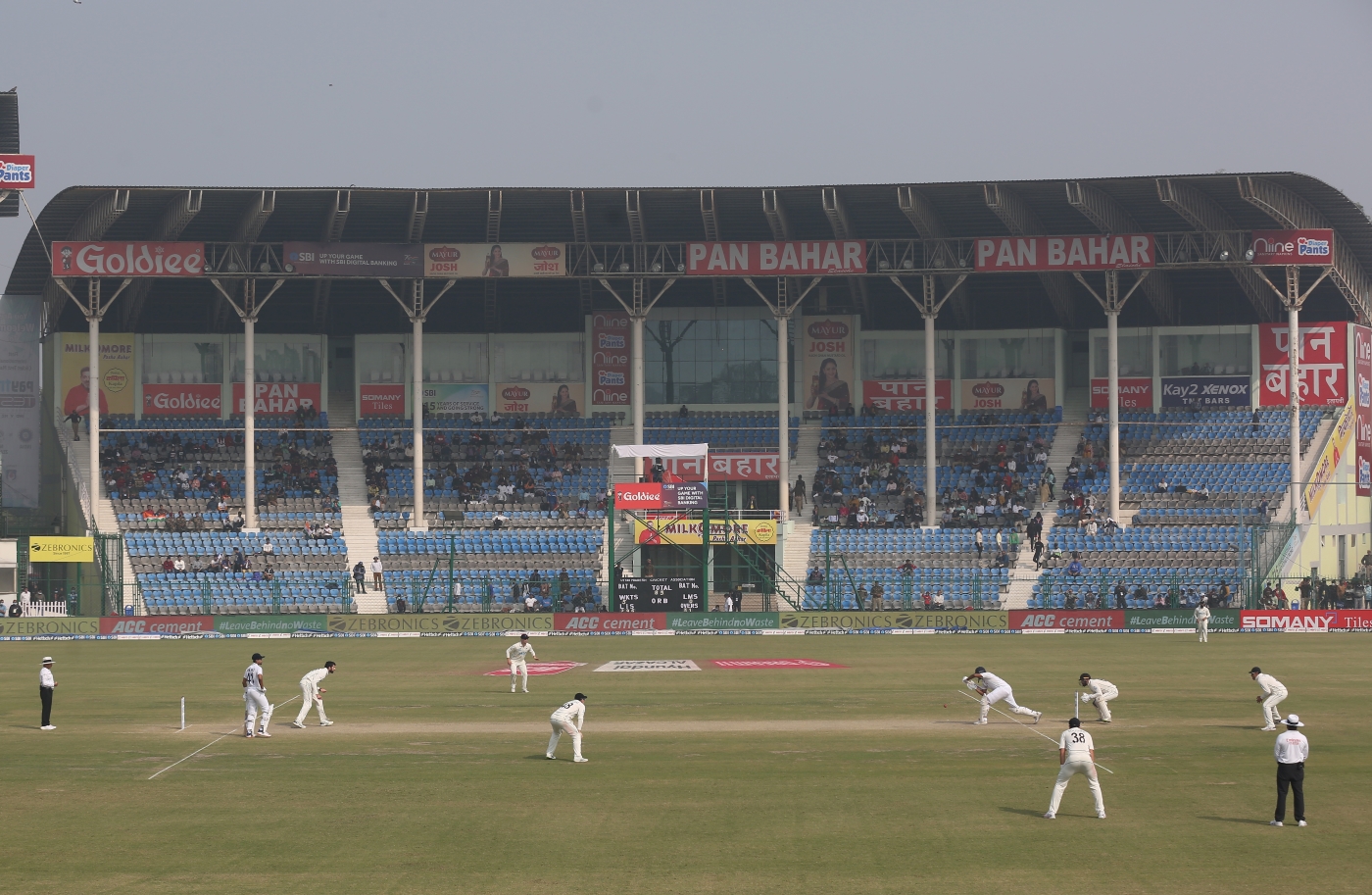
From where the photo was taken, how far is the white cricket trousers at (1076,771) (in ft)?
64.9

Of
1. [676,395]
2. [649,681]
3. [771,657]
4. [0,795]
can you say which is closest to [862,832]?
[0,795]

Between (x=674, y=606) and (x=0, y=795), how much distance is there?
34708mm

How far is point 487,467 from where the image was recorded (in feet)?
228

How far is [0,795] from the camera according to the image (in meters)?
22.5

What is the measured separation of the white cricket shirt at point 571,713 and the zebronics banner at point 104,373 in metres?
54.6

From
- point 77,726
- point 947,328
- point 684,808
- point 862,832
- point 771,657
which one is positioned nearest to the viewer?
point 862,832

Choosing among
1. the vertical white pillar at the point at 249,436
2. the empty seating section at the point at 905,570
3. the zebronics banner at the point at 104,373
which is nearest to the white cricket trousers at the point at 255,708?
the empty seating section at the point at 905,570

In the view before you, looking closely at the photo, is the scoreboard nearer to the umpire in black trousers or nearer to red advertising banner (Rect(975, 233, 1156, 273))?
red advertising banner (Rect(975, 233, 1156, 273))

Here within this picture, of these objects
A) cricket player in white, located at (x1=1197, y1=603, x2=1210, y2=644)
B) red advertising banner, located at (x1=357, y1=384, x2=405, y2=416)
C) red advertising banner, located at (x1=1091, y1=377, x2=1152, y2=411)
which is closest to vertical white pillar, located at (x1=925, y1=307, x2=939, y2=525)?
red advertising banner, located at (x1=1091, y1=377, x2=1152, y2=411)

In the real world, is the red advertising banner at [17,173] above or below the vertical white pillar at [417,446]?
above

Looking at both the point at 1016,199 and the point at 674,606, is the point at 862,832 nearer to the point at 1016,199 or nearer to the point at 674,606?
the point at 674,606

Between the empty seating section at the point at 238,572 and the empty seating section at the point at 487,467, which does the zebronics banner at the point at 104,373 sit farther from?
the empty seating section at the point at 238,572

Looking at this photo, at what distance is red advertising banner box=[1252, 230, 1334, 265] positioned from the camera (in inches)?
2438

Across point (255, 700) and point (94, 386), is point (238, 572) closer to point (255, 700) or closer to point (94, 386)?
point (94, 386)
